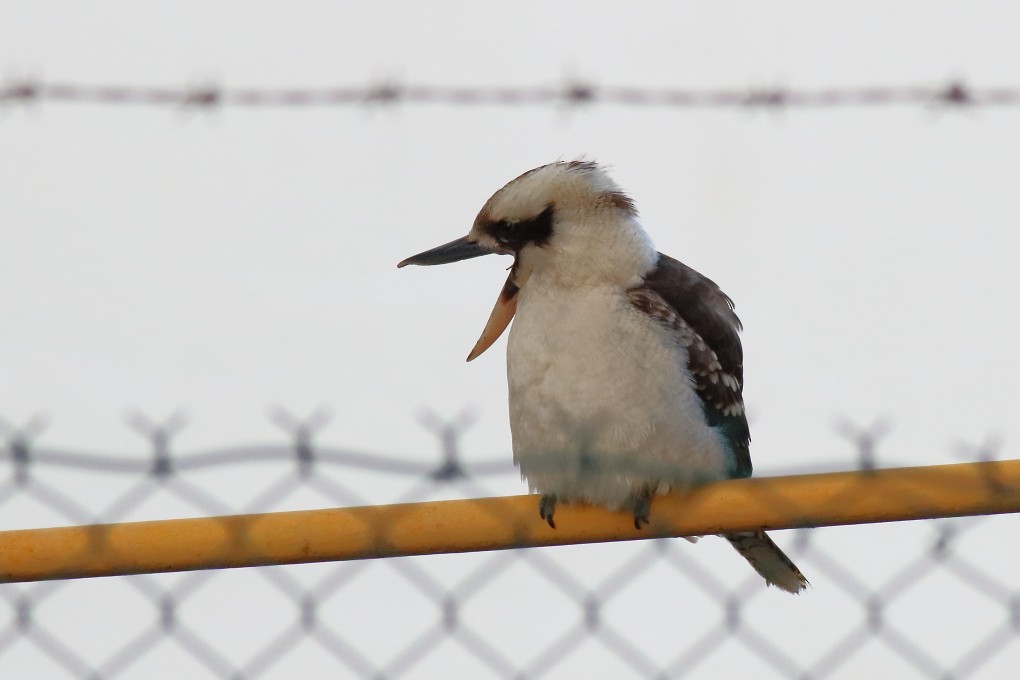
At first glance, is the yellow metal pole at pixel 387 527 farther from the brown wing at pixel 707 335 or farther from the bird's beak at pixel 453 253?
the bird's beak at pixel 453 253

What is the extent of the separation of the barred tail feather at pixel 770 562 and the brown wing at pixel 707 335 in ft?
0.48

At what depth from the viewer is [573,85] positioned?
339 centimetres

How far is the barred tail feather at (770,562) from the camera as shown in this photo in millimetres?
2678

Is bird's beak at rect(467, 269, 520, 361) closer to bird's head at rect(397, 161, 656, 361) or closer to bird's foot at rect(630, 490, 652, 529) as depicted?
bird's head at rect(397, 161, 656, 361)

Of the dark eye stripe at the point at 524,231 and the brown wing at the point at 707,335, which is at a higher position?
the dark eye stripe at the point at 524,231

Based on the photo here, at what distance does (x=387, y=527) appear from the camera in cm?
177

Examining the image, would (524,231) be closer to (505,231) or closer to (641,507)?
(505,231)

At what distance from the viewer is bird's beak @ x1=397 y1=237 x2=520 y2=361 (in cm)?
271

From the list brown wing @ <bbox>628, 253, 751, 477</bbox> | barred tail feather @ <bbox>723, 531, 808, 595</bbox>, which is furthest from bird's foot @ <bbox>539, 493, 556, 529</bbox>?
barred tail feather @ <bbox>723, 531, 808, 595</bbox>

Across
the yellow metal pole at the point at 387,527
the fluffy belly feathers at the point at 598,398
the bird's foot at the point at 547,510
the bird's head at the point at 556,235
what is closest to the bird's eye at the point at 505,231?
the bird's head at the point at 556,235

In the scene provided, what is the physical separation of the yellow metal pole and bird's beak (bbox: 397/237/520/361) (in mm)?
949

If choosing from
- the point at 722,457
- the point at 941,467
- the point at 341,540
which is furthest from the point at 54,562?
the point at 722,457

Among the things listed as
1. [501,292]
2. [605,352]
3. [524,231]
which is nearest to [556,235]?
[524,231]

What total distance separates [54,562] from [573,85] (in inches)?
78.1
